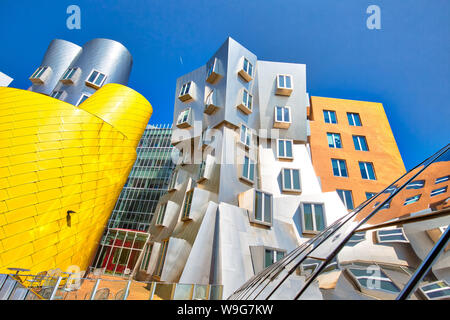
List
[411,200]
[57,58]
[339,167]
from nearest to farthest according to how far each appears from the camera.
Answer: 1. [411,200]
2. [339,167]
3. [57,58]

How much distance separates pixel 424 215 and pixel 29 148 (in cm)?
1846

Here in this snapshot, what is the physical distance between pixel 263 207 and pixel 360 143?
1579cm

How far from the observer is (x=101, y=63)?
1282 inches

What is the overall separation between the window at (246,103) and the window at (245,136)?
1.68 metres

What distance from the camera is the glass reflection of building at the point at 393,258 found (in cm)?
162

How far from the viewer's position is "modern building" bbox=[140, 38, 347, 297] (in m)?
12.8

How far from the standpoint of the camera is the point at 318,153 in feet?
74.8

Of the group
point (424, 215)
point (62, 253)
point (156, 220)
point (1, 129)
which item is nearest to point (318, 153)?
point (156, 220)

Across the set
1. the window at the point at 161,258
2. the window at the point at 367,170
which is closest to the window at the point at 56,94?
the window at the point at 161,258

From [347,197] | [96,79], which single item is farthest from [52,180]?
[347,197]

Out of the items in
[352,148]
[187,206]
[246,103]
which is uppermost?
[246,103]

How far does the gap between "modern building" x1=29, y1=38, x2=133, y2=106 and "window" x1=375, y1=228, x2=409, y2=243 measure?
33092 mm

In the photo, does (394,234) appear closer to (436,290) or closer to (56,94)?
(436,290)

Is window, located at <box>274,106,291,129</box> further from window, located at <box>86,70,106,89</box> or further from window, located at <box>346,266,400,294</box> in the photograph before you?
window, located at <box>86,70,106,89</box>
